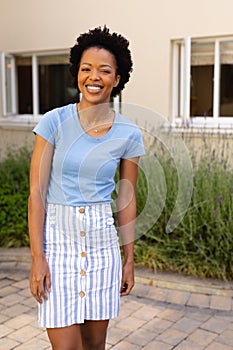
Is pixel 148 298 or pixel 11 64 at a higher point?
pixel 11 64

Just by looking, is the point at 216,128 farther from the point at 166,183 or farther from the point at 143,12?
the point at 143,12

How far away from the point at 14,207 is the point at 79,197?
362 centimetres

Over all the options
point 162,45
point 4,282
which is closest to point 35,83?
point 162,45

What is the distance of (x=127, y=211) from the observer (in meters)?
2.34

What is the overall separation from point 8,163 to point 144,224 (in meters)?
3.56

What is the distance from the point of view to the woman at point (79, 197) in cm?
205

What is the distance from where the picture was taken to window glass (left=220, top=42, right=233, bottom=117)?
588cm

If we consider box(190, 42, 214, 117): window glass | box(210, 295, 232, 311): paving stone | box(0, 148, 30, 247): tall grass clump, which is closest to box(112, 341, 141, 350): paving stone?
box(210, 295, 232, 311): paving stone

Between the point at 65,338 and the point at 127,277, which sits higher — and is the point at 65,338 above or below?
below

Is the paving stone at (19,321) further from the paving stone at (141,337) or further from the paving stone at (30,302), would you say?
the paving stone at (141,337)

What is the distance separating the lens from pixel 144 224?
3.33 meters

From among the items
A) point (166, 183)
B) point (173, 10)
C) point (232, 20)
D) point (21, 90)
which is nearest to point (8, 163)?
point (21, 90)

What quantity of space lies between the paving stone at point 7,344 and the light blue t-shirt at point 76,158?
1698 mm

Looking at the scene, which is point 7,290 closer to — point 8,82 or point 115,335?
point 115,335
